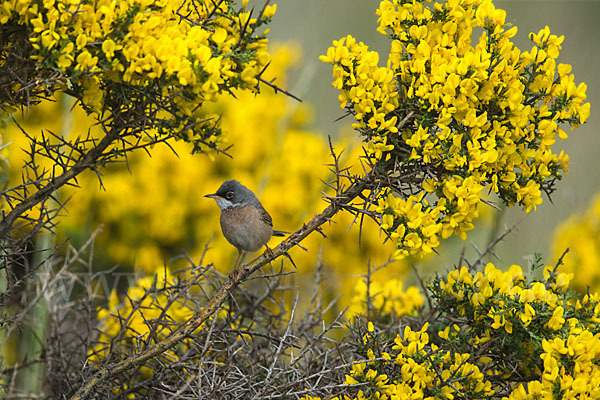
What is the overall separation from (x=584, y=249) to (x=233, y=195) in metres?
3.19

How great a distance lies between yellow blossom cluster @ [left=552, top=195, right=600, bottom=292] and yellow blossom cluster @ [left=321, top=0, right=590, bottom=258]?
306cm

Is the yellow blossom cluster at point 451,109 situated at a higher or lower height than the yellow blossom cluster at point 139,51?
lower

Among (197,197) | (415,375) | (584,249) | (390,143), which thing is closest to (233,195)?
(390,143)

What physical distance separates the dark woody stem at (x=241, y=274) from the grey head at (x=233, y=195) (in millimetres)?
942

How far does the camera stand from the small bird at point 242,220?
3.07m

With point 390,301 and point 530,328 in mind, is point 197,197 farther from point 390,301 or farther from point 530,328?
point 530,328

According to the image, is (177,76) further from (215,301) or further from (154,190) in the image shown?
(154,190)

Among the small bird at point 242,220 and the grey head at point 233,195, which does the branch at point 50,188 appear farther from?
the grey head at point 233,195

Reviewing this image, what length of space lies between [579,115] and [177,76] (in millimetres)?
1347

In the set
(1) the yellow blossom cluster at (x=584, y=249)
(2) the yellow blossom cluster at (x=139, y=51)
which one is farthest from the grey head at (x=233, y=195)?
(1) the yellow blossom cluster at (x=584, y=249)

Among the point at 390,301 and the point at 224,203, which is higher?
the point at 224,203

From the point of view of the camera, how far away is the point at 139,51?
7.14 feet

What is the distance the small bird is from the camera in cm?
307

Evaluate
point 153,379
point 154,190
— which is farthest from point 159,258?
point 153,379
